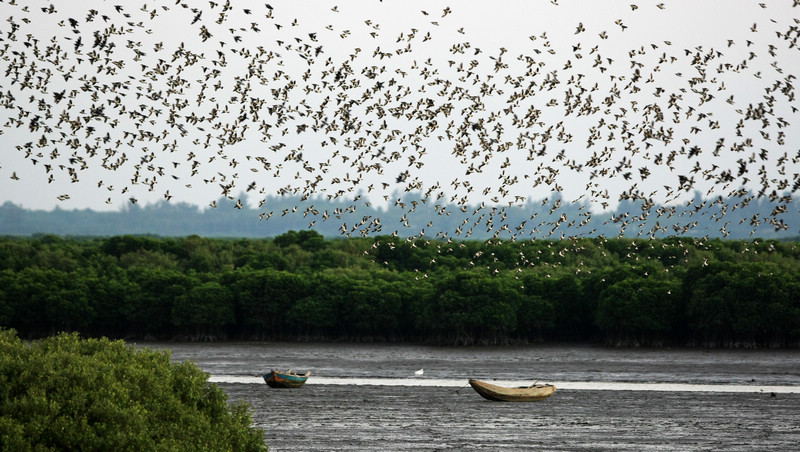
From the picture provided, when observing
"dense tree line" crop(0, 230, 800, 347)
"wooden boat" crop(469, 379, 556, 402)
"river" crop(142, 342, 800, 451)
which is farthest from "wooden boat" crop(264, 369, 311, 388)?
"dense tree line" crop(0, 230, 800, 347)

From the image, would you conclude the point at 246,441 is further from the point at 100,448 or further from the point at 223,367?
the point at 223,367

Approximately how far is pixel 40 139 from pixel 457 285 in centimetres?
4104

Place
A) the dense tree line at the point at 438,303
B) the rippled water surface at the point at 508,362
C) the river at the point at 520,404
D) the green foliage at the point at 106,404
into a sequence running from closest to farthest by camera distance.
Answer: the green foliage at the point at 106,404 < the river at the point at 520,404 < the rippled water surface at the point at 508,362 < the dense tree line at the point at 438,303

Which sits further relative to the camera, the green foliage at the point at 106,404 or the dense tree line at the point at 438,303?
the dense tree line at the point at 438,303

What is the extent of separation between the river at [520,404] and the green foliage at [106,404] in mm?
11869

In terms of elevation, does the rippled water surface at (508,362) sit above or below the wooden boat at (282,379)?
above

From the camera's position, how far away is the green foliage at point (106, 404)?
1628cm

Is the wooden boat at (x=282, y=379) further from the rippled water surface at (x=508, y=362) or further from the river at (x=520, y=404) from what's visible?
the rippled water surface at (x=508, y=362)

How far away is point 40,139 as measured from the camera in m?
36.2

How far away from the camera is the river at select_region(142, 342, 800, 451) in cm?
3312

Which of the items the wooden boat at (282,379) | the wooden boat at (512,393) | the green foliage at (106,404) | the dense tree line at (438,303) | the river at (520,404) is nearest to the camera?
the green foliage at (106,404)

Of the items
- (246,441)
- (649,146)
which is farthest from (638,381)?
(246,441)

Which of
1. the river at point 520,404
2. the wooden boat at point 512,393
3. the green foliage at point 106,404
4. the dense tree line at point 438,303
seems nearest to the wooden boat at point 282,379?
the river at point 520,404

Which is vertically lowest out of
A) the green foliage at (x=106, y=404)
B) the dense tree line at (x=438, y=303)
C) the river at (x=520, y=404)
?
the river at (x=520, y=404)
